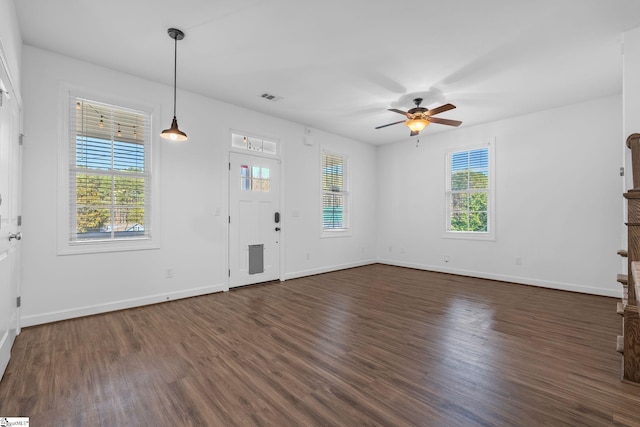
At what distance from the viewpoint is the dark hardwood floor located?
1.75 m

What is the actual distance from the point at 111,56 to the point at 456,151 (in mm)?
5801

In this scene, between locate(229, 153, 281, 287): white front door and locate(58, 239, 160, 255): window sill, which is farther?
locate(229, 153, 281, 287): white front door

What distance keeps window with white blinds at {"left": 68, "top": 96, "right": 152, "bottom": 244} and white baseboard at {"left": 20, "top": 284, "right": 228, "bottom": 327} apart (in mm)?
777

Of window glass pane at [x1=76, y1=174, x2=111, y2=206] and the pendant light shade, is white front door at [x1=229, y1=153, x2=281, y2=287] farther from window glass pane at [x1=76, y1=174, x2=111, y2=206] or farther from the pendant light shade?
the pendant light shade

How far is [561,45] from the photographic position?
3055 millimetres

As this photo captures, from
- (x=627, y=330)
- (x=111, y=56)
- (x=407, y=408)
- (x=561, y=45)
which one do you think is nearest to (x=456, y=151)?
(x=561, y=45)

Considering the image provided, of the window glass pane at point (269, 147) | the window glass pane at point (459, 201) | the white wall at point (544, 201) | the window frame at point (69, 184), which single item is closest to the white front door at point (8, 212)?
the window frame at point (69, 184)

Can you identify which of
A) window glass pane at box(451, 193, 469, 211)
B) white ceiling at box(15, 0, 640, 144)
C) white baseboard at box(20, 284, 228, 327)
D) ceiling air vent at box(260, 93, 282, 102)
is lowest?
white baseboard at box(20, 284, 228, 327)

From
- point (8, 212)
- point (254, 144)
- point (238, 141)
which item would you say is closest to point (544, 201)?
point (254, 144)

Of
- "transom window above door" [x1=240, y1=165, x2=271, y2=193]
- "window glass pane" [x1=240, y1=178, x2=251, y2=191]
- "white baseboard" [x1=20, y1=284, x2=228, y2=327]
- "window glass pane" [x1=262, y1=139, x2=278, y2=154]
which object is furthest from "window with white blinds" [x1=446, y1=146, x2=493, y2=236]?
"white baseboard" [x1=20, y1=284, x2=228, y2=327]

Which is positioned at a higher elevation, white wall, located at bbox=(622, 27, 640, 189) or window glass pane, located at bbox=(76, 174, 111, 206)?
white wall, located at bbox=(622, 27, 640, 189)

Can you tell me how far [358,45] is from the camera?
312cm

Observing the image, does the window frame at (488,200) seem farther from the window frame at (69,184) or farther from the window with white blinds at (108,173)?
the window with white blinds at (108,173)

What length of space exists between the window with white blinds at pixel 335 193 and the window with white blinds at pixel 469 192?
2.17 metres
